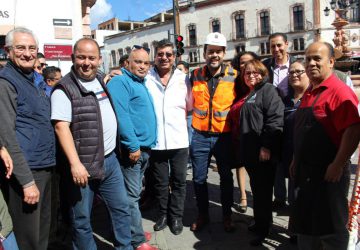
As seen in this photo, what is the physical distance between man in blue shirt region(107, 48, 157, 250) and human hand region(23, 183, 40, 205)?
92cm

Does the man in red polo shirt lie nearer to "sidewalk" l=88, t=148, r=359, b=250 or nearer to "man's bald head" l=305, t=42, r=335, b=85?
"man's bald head" l=305, t=42, r=335, b=85

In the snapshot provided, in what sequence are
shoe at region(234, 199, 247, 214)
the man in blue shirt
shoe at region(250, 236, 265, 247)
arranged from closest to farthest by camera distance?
the man in blue shirt < shoe at region(250, 236, 265, 247) < shoe at region(234, 199, 247, 214)

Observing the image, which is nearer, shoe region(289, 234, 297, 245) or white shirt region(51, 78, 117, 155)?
white shirt region(51, 78, 117, 155)

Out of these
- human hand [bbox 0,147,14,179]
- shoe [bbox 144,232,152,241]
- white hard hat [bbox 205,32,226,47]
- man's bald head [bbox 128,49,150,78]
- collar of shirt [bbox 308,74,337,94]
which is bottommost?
shoe [bbox 144,232,152,241]

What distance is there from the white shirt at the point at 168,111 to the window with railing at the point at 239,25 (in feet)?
139

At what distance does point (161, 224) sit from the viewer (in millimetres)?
4066

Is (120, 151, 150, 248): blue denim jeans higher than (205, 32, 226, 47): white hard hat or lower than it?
lower

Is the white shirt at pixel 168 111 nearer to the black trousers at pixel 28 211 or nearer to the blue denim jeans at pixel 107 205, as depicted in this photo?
the blue denim jeans at pixel 107 205

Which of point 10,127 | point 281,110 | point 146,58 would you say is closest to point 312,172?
point 281,110

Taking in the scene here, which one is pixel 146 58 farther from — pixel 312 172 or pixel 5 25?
pixel 5 25

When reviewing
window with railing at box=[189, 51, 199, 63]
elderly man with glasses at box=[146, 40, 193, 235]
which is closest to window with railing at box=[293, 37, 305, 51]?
window with railing at box=[189, 51, 199, 63]

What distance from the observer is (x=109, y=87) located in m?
3.23

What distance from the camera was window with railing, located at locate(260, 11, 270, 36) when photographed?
42475mm

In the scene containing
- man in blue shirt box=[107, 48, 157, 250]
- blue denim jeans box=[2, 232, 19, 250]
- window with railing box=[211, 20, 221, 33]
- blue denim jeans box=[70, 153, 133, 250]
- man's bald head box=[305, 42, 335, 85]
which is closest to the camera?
blue denim jeans box=[2, 232, 19, 250]
